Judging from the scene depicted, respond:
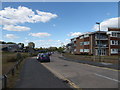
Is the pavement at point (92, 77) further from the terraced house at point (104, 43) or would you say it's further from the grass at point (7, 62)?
the terraced house at point (104, 43)

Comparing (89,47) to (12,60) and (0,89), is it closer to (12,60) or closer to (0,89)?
(12,60)

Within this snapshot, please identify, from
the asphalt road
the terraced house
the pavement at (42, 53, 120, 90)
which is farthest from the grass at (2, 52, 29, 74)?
the terraced house

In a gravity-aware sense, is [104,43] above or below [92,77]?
above

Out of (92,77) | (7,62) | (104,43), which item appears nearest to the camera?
(92,77)

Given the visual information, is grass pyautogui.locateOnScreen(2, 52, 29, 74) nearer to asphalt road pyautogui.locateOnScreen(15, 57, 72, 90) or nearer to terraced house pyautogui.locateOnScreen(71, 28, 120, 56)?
asphalt road pyautogui.locateOnScreen(15, 57, 72, 90)

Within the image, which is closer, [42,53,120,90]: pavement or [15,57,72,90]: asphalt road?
[15,57,72,90]: asphalt road

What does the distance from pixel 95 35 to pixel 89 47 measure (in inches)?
190

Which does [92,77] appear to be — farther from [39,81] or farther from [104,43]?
[104,43]

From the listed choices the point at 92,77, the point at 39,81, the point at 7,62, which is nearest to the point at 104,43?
the point at 7,62

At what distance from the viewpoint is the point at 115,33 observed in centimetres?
5188

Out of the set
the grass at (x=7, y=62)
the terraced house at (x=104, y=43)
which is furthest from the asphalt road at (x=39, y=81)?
the terraced house at (x=104, y=43)

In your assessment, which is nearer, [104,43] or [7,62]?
[7,62]

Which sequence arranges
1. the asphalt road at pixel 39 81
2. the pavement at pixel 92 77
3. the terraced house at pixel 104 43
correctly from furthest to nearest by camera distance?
the terraced house at pixel 104 43 < the pavement at pixel 92 77 < the asphalt road at pixel 39 81

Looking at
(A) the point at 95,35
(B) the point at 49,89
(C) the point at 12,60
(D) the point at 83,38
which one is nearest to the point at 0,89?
(B) the point at 49,89
